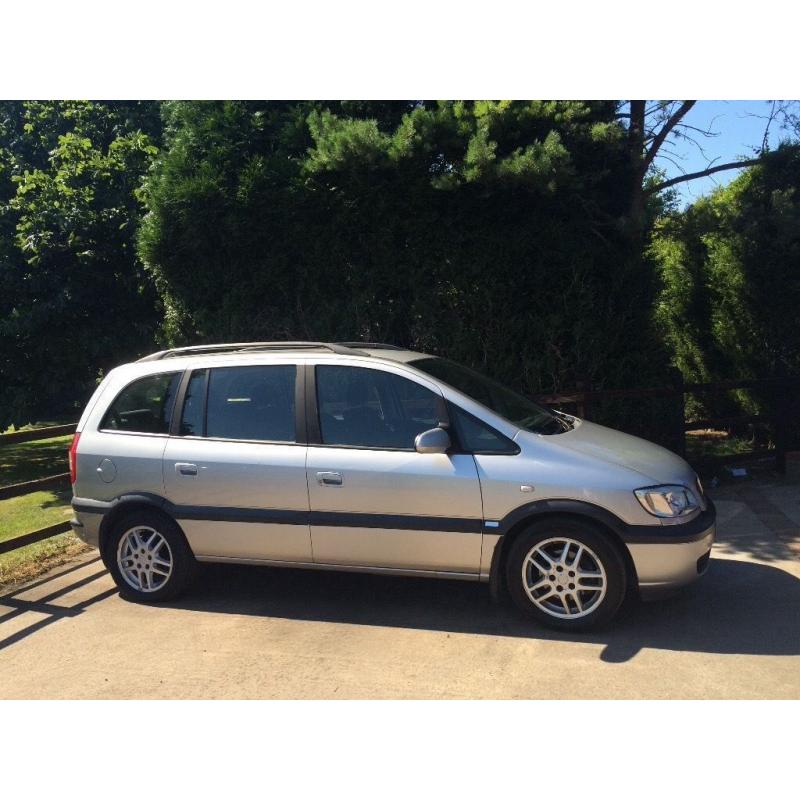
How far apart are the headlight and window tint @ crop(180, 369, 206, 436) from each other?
293cm

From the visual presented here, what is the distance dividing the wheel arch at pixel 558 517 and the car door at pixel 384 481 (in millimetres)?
139

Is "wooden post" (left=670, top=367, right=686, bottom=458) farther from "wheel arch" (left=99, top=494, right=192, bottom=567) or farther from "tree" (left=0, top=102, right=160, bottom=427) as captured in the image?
"tree" (left=0, top=102, right=160, bottom=427)

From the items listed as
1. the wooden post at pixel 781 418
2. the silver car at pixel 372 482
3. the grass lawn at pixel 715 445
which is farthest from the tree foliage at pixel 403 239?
the silver car at pixel 372 482

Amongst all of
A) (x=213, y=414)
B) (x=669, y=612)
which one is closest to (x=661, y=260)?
(x=669, y=612)

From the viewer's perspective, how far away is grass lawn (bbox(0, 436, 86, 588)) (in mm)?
6648

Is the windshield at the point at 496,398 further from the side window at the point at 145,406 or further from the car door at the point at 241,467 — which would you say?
the side window at the point at 145,406

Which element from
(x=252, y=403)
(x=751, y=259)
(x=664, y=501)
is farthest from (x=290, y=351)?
(x=751, y=259)

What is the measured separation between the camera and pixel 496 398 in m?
5.54

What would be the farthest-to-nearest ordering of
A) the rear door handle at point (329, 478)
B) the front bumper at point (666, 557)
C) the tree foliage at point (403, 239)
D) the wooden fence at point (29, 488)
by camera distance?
1. the tree foliage at point (403, 239)
2. the wooden fence at point (29, 488)
3. the rear door handle at point (329, 478)
4. the front bumper at point (666, 557)

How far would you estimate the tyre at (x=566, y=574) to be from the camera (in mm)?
4605

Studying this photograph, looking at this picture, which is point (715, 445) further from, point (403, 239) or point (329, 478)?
point (329, 478)

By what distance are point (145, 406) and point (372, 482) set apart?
6.18ft

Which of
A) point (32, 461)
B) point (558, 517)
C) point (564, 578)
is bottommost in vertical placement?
point (32, 461)

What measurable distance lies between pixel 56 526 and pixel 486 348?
15.1 ft
